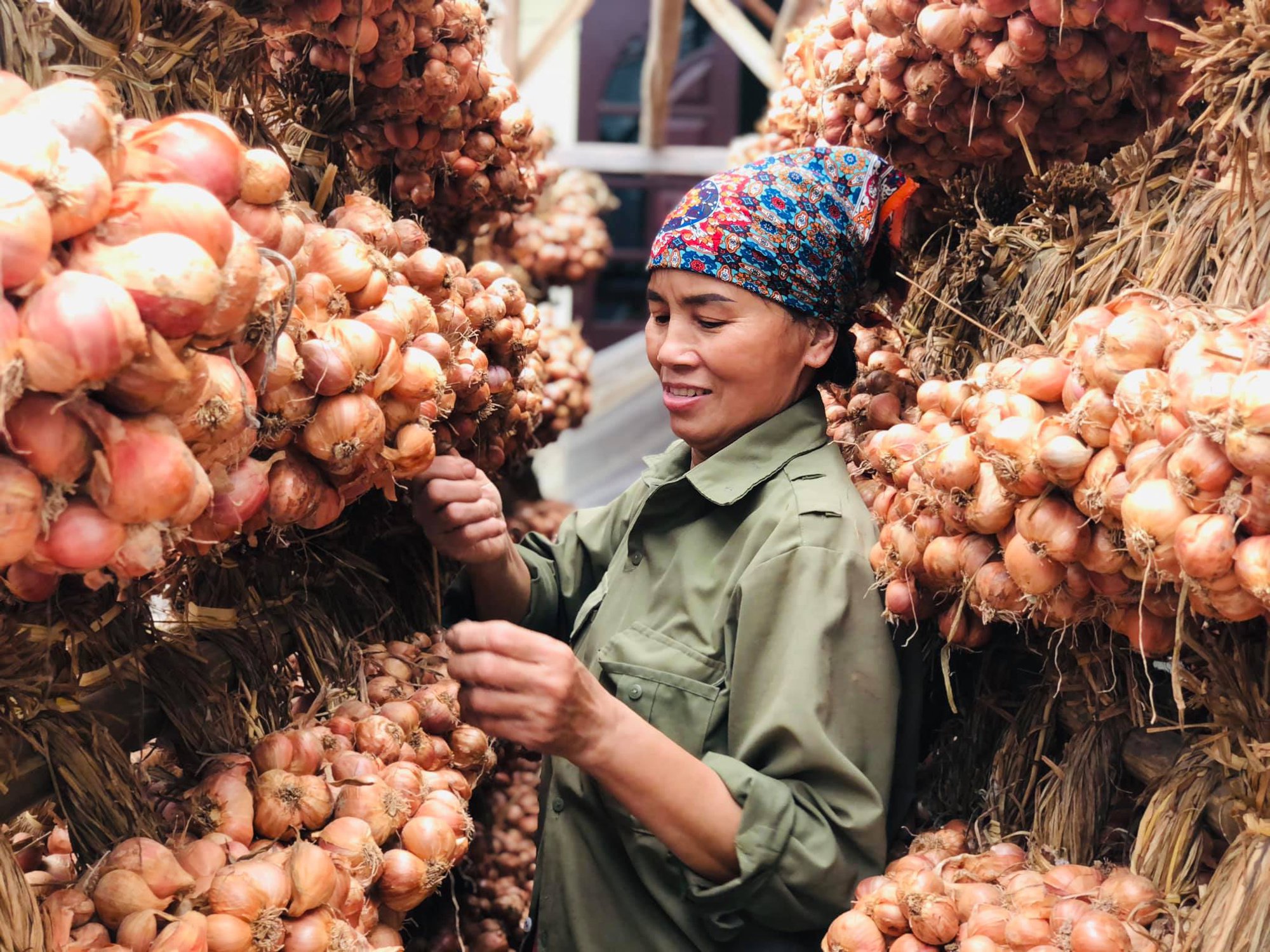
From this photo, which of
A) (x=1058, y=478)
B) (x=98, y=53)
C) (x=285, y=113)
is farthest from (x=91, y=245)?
(x=285, y=113)

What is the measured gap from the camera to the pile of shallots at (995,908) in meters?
1.16

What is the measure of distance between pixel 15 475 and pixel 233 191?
0.29 meters

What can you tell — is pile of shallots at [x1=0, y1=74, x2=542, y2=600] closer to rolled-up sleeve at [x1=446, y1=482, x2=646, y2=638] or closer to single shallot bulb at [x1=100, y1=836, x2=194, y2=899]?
single shallot bulb at [x1=100, y1=836, x2=194, y2=899]

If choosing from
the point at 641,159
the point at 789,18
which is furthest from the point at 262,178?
the point at 641,159

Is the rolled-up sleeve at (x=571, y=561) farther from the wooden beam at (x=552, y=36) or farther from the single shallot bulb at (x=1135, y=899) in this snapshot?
the wooden beam at (x=552, y=36)

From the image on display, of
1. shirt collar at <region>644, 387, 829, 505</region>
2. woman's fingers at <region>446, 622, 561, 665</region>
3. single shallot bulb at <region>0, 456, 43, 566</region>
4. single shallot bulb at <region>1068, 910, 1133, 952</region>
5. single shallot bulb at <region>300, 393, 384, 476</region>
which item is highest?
single shallot bulb at <region>0, 456, 43, 566</region>

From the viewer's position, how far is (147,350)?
76 cm

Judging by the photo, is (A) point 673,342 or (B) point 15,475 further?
(A) point 673,342

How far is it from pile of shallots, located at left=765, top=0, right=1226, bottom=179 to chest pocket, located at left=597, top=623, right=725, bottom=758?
817 mm

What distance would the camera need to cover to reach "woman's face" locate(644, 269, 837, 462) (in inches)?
64.7

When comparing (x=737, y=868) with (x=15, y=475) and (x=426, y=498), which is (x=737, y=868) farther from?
(x=15, y=475)

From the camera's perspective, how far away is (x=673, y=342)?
1.67 m

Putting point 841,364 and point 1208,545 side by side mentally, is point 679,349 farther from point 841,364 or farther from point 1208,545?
point 1208,545

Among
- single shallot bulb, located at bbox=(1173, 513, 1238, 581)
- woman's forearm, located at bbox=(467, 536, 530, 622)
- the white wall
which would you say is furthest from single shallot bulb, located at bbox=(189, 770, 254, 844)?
the white wall
